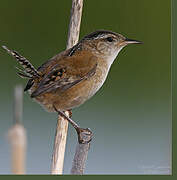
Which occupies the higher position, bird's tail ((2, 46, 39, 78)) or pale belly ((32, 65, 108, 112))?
bird's tail ((2, 46, 39, 78))

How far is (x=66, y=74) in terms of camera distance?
2.77 meters

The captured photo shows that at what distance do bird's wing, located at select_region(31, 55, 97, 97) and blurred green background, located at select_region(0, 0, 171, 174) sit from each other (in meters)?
0.51

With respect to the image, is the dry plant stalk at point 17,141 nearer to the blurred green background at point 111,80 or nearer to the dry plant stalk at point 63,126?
the dry plant stalk at point 63,126

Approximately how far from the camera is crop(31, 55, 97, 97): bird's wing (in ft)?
8.89

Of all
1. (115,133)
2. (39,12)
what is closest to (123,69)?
(115,133)

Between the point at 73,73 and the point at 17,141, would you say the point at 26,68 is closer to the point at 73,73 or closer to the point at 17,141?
the point at 73,73

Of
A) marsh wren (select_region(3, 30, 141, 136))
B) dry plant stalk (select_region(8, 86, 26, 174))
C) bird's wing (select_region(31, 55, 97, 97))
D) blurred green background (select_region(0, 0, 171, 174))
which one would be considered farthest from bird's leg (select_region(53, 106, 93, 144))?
dry plant stalk (select_region(8, 86, 26, 174))

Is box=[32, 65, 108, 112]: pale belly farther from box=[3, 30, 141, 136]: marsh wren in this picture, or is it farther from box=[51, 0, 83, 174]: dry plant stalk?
box=[51, 0, 83, 174]: dry plant stalk

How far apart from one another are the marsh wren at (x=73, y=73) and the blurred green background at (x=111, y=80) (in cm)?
38

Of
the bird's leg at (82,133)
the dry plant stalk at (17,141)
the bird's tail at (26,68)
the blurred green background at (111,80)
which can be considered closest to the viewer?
the dry plant stalk at (17,141)

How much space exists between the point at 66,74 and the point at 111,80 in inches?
37.5

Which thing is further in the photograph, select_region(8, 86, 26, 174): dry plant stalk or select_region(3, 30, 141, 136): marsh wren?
select_region(3, 30, 141, 136): marsh wren

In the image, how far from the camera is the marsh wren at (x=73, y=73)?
107 inches

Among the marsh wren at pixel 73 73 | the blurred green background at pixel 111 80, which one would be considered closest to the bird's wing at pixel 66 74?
the marsh wren at pixel 73 73
